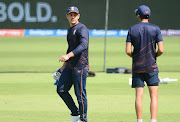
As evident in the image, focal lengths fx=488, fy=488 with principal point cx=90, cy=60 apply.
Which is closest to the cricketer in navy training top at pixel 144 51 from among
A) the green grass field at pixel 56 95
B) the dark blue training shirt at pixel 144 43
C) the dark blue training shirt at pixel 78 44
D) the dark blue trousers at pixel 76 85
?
the dark blue training shirt at pixel 144 43

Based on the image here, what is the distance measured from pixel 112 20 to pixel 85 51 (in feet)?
61.9

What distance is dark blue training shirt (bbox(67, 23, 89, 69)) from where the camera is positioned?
25.8 feet

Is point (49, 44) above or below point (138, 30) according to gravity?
below

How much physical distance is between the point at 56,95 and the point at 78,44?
385cm

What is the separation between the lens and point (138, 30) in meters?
7.55

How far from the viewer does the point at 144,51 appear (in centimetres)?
761

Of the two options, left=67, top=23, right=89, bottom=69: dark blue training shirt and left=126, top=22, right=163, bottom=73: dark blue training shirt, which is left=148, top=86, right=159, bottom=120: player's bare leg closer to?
left=126, top=22, right=163, bottom=73: dark blue training shirt

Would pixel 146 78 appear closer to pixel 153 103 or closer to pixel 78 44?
pixel 153 103

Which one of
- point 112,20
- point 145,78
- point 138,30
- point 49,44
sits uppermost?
point 138,30

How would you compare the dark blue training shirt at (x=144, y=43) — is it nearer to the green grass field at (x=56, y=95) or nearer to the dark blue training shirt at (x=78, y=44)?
the dark blue training shirt at (x=78, y=44)

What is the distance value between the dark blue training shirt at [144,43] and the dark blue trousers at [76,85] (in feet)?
3.09

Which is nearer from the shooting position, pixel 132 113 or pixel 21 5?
pixel 132 113

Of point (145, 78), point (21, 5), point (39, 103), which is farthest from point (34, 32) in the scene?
point (145, 78)

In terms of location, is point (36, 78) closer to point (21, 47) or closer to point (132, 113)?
point (132, 113)
